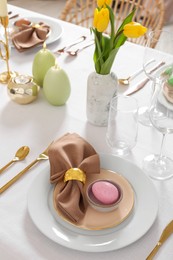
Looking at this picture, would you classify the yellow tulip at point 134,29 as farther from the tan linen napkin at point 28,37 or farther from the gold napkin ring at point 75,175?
the tan linen napkin at point 28,37

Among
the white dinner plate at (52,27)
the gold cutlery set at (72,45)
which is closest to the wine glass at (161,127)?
the gold cutlery set at (72,45)

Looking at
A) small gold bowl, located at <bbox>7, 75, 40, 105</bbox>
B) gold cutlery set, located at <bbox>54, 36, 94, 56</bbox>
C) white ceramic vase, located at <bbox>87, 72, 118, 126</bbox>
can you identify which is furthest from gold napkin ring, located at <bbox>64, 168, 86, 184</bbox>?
gold cutlery set, located at <bbox>54, 36, 94, 56</bbox>

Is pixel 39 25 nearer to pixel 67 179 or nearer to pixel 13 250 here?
pixel 67 179

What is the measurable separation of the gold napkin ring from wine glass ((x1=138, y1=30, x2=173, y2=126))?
0.33m

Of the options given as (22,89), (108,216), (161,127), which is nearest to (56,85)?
(22,89)

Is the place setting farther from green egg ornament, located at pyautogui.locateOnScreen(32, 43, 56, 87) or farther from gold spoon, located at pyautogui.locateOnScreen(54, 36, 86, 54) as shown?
gold spoon, located at pyautogui.locateOnScreen(54, 36, 86, 54)

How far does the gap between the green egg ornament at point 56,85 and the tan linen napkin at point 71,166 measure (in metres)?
0.21

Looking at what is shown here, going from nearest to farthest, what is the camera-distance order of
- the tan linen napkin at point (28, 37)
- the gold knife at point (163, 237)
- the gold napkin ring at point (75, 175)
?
the gold knife at point (163, 237) < the gold napkin ring at point (75, 175) < the tan linen napkin at point (28, 37)

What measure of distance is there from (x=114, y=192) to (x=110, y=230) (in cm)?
8

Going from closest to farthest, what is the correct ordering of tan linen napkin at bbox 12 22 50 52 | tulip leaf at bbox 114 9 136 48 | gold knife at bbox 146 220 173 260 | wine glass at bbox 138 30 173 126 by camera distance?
gold knife at bbox 146 220 173 260, tulip leaf at bbox 114 9 136 48, wine glass at bbox 138 30 173 126, tan linen napkin at bbox 12 22 50 52

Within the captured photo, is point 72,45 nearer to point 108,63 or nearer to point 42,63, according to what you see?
point 42,63

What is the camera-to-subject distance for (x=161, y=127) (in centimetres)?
97

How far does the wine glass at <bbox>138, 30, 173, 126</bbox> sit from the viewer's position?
114 cm

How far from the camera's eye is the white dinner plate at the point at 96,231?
0.79 metres
